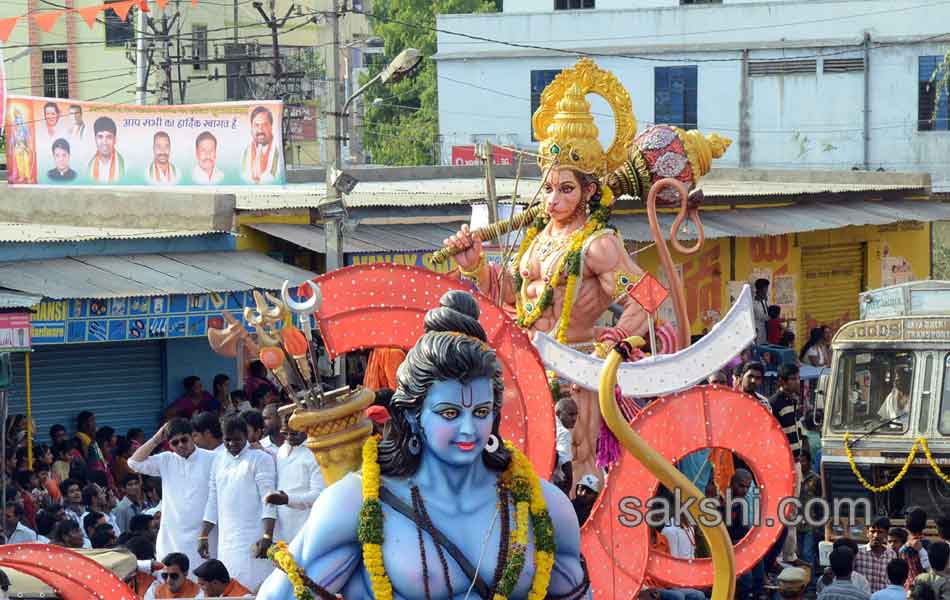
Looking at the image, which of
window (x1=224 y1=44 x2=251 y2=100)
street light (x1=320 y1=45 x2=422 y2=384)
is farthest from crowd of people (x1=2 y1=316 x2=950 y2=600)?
window (x1=224 y1=44 x2=251 y2=100)

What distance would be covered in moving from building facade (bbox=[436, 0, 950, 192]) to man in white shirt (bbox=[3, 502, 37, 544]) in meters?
30.1

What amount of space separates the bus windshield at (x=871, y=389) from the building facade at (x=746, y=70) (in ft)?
92.5

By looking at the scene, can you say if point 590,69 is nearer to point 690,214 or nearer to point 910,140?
point 690,214

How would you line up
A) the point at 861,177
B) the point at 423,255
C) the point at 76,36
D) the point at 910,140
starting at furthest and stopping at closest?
the point at 76,36, the point at 910,140, the point at 861,177, the point at 423,255

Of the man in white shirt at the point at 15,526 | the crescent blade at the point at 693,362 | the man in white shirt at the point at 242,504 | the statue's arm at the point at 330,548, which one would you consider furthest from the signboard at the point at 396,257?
the statue's arm at the point at 330,548

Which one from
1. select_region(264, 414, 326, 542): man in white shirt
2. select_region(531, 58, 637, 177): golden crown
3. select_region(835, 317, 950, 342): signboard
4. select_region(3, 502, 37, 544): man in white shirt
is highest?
select_region(531, 58, 637, 177): golden crown

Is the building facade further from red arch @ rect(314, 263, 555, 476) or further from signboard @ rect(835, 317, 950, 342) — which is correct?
red arch @ rect(314, 263, 555, 476)

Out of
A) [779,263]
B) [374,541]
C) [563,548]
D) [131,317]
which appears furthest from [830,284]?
[374,541]

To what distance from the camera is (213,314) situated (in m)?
16.0

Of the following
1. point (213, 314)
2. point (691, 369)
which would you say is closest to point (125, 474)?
point (213, 314)

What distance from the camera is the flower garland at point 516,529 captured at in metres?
5.71

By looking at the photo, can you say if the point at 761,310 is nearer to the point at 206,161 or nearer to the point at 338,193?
the point at 206,161

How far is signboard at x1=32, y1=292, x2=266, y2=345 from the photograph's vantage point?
587 inches

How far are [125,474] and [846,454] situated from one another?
18.1 ft
